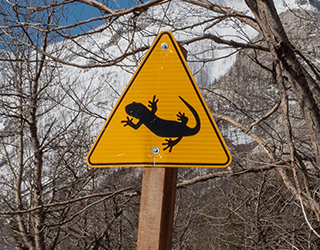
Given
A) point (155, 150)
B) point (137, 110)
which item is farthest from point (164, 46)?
point (155, 150)

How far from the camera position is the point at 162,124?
59.1 inches

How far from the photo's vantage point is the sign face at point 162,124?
146 cm

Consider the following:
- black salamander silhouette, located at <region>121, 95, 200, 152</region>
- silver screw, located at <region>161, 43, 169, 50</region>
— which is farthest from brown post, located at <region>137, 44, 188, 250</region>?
silver screw, located at <region>161, 43, 169, 50</region>

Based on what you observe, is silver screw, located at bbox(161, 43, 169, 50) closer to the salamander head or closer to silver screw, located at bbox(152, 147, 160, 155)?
the salamander head

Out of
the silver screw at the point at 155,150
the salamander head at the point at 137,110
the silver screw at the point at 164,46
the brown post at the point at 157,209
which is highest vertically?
the silver screw at the point at 164,46

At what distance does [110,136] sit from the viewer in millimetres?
1561

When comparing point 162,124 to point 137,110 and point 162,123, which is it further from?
point 137,110

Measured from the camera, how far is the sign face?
146 cm

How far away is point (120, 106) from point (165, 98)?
21 centimetres

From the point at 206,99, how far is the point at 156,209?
172 inches

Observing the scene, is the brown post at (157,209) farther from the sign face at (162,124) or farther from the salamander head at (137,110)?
the salamander head at (137,110)

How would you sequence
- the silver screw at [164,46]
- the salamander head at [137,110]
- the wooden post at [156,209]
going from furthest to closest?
1. the silver screw at [164,46]
2. the salamander head at [137,110]
3. the wooden post at [156,209]

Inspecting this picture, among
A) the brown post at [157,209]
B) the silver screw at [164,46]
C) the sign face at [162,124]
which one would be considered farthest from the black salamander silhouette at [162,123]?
the silver screw at [164,46]

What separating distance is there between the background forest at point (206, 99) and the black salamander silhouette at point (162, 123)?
0.47m
